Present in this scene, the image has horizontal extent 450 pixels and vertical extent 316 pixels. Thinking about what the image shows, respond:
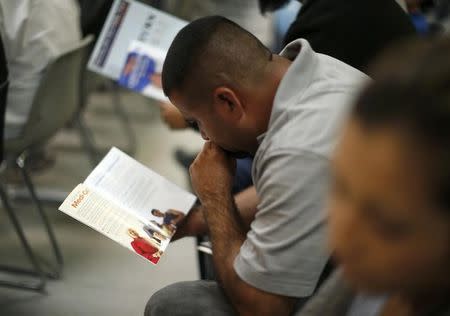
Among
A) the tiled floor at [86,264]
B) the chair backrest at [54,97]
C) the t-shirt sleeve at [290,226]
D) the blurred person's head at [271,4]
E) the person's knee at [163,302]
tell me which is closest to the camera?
the t-shirt sleeve at [290,226]

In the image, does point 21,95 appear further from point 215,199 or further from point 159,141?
point 159,141

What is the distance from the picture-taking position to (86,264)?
192 centimetres

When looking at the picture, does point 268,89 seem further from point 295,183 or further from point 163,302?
point 163,302

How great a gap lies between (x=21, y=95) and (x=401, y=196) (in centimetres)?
147

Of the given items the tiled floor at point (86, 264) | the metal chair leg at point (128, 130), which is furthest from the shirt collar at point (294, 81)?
the metal chair leg at point (128, 130)

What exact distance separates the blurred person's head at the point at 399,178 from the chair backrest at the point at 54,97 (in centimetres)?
129

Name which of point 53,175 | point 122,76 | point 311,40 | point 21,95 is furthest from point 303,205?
point 53,175

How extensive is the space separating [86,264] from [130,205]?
87 centimetres

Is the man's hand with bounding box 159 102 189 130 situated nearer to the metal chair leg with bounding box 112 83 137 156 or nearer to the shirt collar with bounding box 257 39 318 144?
the shirt collar with bounding box 257 39 318 144

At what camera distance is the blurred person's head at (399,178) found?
0.45 meters

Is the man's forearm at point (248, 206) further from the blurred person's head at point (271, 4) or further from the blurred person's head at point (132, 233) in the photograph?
the blurred person's head at point (271, 4)

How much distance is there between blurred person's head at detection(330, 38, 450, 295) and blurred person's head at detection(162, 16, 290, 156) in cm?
48

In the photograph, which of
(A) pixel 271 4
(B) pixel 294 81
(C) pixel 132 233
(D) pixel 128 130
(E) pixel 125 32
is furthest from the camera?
(D) pixel 128 130

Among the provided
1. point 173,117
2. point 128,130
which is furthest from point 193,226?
point 128,130
